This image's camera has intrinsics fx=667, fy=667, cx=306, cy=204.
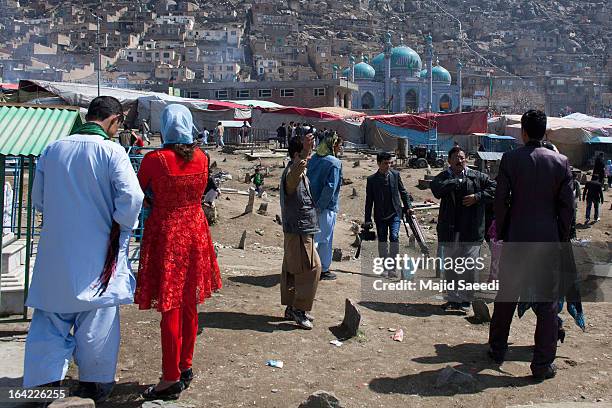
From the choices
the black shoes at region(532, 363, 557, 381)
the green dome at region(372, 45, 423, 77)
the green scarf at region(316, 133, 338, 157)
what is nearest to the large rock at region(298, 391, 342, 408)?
the black shoes at region(532, 363, 557, 381)

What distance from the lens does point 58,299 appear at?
3.18 metres

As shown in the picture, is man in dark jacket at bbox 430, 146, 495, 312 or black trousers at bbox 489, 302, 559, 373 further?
man in dark jacket at bbox 430, 146, 495, 312

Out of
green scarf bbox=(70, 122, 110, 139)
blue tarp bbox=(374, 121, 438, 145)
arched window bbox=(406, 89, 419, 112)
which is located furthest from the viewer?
arched window bbox=(406, 89, 419, 112)

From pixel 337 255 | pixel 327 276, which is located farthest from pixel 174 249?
pixel 337 255

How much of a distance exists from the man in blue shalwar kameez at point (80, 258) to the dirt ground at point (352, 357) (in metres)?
0.43

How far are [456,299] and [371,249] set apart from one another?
4.80ft

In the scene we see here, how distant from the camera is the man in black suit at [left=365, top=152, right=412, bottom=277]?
647 cm

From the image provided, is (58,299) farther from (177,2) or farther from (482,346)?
(177,2)

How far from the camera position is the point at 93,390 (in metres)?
3.34

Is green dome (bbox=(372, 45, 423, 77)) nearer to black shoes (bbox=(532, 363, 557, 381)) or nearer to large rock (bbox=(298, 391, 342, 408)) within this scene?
black shoes (bbox=(532, 363, 557, 381))

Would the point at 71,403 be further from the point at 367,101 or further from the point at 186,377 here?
the point at 367,101

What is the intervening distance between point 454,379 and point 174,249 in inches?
67.9

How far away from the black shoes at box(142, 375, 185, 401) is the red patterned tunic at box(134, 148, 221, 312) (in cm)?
41

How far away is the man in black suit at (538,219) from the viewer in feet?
12.7
